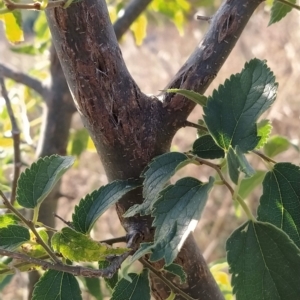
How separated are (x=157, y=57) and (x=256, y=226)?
2.30 meters

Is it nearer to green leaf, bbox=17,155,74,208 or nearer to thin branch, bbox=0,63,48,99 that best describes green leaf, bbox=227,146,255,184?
green leaf, bbox=17,155,74,208

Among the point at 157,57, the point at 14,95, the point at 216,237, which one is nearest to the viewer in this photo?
the point at 14,95

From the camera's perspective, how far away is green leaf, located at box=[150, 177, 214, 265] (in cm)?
27

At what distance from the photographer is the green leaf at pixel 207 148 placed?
0.35 m

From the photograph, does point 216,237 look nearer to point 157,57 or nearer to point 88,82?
point 157,57

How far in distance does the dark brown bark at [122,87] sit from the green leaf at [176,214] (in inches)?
2.3

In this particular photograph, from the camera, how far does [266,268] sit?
30 centimetres

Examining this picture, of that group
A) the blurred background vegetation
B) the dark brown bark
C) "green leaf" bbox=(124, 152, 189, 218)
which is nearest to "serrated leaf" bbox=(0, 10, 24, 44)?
the dark brown bark

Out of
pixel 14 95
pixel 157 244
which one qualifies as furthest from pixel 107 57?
pixel 14 95

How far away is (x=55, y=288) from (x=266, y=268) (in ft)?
0.50

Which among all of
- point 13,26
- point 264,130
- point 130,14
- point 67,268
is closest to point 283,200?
point 264,130

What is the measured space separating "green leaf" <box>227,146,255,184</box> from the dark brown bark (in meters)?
0.09

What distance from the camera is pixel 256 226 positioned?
0.31 meters

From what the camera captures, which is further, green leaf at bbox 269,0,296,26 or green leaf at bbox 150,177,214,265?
green leaf at bbox 269,0,296,26
